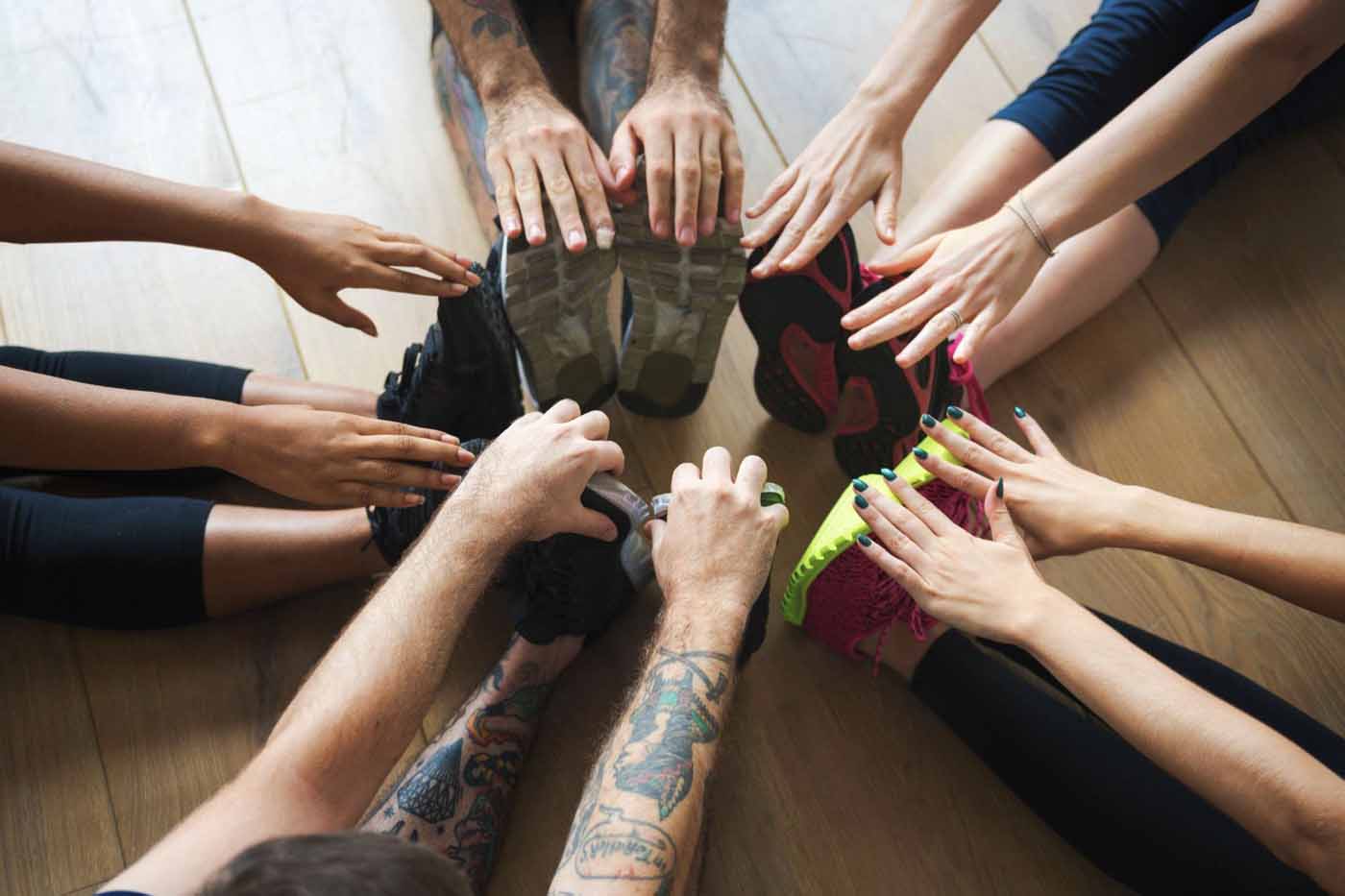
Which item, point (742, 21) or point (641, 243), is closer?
point (641, 243)

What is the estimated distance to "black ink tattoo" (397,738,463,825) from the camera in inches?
35.5

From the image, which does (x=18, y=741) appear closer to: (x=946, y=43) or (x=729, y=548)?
(x=729, y=548)

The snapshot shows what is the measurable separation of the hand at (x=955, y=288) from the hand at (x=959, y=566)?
0.14 m

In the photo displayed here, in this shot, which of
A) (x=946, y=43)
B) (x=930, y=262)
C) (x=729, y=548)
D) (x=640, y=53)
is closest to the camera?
(x=729, y=548)

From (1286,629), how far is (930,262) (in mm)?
612

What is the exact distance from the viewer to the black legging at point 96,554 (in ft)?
3.11

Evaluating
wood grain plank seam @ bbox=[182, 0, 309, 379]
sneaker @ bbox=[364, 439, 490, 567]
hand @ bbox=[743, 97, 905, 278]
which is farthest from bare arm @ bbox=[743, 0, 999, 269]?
wood grain plank seam @ bbox=[182, 0, 309, 379]

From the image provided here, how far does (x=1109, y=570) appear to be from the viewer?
43.8 inches

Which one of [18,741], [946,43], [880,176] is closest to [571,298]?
[880,176]

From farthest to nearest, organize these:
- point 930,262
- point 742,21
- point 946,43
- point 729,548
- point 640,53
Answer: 1. point 742,21
2. point 640,53
3. point 946,43
4. point 930,262
5. point 729,548

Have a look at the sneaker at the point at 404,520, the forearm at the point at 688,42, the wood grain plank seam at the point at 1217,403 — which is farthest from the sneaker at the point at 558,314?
the wood grain plank seam at the point at 1217,403

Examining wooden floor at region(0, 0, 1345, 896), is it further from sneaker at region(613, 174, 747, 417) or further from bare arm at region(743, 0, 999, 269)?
bare arm at region(743, 0, 999, 269)

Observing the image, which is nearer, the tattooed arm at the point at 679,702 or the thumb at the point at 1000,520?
the tattooed arm at the point at 679,702

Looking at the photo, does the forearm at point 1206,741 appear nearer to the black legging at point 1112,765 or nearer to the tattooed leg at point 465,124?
the black legging at point 1112,765
